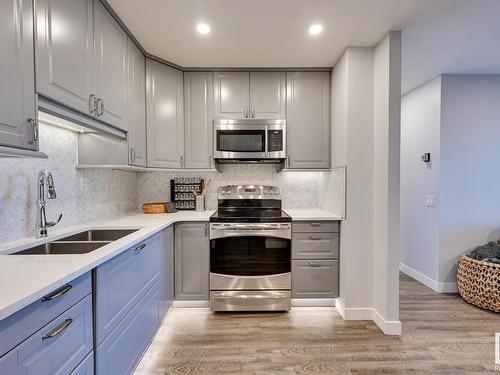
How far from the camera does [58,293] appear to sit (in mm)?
973

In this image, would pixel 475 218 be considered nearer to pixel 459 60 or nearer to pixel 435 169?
pixel 435 169

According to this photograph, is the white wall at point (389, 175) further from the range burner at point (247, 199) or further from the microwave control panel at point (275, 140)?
the range burner at point (247, 199)

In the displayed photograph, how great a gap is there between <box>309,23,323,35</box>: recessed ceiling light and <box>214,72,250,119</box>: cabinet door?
2.89 feet

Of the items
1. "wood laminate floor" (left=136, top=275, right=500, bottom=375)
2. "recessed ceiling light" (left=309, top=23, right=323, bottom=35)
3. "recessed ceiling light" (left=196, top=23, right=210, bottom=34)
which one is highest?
"recessed ceiling light" (left=196, top=23, right=210, bottom=34)

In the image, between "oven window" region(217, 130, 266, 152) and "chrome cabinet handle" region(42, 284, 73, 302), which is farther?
"oven window" region(217, 130, 266, 152)

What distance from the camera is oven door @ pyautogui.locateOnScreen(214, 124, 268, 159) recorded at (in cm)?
274

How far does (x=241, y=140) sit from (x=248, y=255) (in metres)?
1.18

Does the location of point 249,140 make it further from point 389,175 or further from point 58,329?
point 58,329

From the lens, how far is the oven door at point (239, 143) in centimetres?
274

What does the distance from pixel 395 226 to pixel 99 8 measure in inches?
106

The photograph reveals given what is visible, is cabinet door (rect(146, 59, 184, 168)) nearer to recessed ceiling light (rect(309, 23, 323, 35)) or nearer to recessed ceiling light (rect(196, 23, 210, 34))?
recessed ceiling light (rect(196, 23, 210, 34))

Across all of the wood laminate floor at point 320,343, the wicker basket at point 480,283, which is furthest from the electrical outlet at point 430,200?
the wood laminate floor at point 320,343

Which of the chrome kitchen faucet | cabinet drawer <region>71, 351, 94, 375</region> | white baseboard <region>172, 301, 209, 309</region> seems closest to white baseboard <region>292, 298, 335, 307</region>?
white baseboard <region>172, 301, 209, 309</region>

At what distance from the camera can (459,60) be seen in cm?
258
